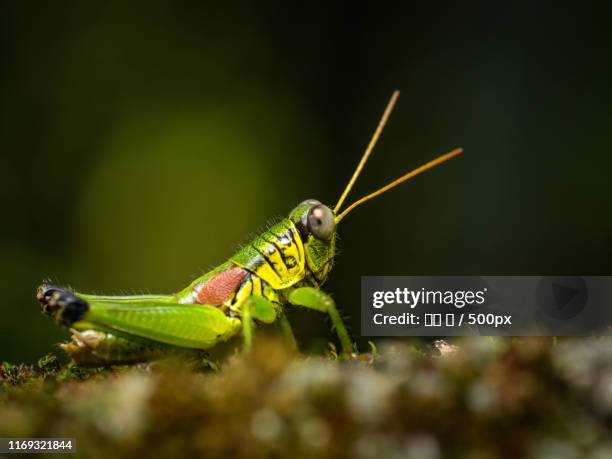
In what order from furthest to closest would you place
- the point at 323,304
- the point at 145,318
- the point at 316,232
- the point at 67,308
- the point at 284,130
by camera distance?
1. the point at 284,130
2. the point at 316,232
3. the point at 323,304
4. the point at 145,318
5. the point at 67,308

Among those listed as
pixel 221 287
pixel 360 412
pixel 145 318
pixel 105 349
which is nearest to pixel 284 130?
pixel 221 287

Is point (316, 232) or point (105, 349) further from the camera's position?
point (316, 232)

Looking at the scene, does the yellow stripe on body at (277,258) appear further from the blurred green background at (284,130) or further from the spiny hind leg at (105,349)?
the blurred green background at (284,130)

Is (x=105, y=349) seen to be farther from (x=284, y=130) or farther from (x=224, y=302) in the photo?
(x=284, y=130)

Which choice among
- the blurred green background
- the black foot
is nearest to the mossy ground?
the black foot

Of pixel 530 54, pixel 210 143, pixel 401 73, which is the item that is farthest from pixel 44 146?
pixel 530 54

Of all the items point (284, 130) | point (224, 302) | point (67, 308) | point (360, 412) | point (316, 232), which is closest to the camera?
point (360, 412)

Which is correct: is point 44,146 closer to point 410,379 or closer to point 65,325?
point 65,325
